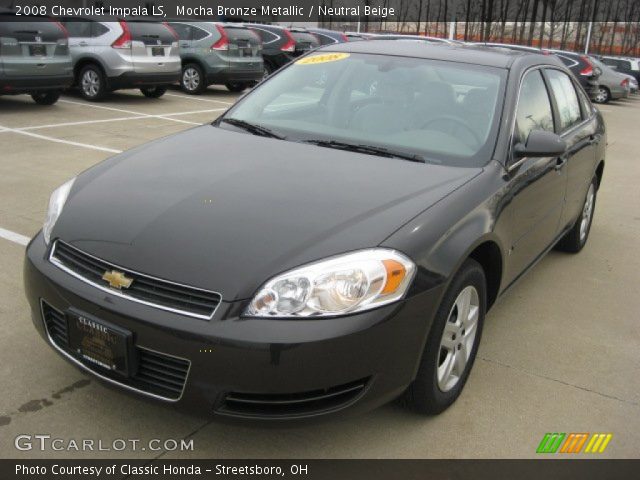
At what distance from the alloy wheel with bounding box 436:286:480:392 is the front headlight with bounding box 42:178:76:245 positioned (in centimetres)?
175

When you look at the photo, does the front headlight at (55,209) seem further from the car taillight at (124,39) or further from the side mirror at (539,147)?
the car taillight at (124,39)

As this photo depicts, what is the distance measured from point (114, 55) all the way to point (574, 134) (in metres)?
9.56

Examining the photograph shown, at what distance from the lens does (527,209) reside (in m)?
3.62

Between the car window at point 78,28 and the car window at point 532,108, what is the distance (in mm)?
10111

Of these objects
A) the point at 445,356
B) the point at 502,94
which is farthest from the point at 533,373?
the point at 502,94

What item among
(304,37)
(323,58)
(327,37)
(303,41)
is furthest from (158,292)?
(327,37)

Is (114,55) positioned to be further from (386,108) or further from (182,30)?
(386,108)

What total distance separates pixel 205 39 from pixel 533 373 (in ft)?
41.3

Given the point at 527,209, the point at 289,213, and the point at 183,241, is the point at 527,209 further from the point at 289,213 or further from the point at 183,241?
the point at 183,241

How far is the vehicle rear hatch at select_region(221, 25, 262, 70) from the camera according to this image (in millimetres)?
14789

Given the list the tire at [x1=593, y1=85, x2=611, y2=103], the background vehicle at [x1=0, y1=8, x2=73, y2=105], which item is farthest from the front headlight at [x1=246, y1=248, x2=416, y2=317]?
the tire at [x1=593, y1=85, x2=611, y2=103]

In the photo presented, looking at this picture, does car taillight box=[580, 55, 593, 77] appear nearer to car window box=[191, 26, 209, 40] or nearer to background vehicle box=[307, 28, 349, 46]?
background vehicle box=[307, 28, 349, 46]

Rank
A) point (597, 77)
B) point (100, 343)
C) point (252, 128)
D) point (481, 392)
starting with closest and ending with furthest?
point (100, 343)
point (481, 392)
point (252, 128)
point (597, 77)

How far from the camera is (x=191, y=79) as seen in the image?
14828mm
